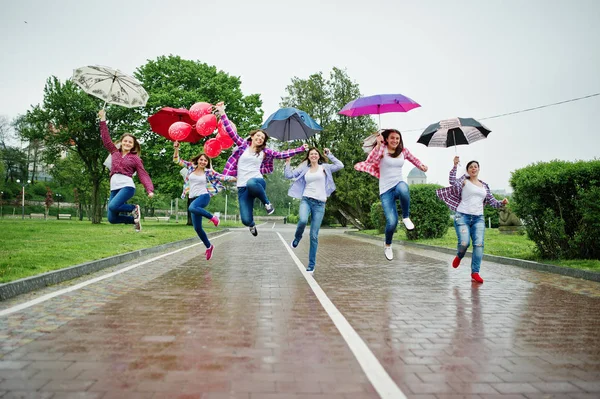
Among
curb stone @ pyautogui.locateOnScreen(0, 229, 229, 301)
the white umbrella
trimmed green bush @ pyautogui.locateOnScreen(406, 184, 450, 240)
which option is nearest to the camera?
curb stone @ pyautogui.locateOnScreen(0, 229, 229, 301)

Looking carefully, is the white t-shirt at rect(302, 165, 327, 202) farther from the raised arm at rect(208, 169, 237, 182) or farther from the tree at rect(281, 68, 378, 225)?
the tree at rect(281, 68, 378, 225)

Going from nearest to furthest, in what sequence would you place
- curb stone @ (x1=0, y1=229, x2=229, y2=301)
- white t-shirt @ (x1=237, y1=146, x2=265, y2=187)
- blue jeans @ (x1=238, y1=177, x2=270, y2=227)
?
curb stone @ (x1=0, y1=229, x2=229, y2=301), blue jeans @ (x1=238, y1=177, x2=270, y2=227), white t-shirt @ (x1=237, y1=146, x2=265, y2=187)

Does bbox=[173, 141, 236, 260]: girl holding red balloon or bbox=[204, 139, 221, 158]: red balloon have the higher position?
bbox=[204, 139, 221, 158]: red balloon

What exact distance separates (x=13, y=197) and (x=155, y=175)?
51258 millimetres

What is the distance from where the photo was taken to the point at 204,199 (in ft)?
32.4

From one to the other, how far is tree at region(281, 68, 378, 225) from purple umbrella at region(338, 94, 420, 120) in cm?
2421

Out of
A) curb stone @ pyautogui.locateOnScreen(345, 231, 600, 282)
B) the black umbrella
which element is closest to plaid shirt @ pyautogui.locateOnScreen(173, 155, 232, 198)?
the black umbrella

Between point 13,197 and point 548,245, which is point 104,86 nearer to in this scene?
point 548,245

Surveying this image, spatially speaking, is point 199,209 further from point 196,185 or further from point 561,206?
point 561,206

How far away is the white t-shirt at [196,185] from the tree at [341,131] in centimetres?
2427

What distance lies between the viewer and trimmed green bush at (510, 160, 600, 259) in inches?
388

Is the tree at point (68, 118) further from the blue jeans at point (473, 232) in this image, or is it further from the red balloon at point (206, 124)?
the blue jeans at point (473, 232)

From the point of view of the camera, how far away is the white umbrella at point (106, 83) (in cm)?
902

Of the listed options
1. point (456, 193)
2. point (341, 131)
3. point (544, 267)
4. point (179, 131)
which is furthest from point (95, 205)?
point (544, 267)
